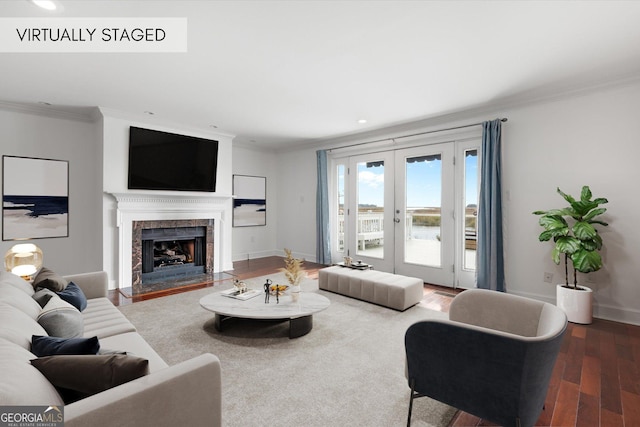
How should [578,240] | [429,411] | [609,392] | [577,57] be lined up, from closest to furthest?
[429,411], [609,392], [577,57], [578,240]

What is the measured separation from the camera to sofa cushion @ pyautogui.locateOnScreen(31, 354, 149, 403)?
3.80 feet

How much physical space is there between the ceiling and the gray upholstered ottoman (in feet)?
7.71

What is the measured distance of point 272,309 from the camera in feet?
9.66

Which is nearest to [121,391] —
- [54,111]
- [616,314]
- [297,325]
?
[297,325]

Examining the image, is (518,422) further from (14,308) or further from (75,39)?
(75,39)

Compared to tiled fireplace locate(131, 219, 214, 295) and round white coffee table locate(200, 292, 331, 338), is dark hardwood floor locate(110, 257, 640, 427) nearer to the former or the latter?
round white coffee table locate(200, 292, 331, 338)

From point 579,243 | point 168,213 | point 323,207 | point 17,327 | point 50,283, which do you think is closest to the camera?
point 17,327

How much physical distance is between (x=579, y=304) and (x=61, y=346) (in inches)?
174

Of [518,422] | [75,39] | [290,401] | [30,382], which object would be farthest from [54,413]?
[75,39]

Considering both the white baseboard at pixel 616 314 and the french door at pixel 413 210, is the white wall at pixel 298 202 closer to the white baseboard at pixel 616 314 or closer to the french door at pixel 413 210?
the french door at pixel 413 210

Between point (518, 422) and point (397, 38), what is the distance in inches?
106

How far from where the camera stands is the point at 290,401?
6.55 feet

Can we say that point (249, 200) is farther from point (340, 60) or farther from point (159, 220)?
point (340, 60)

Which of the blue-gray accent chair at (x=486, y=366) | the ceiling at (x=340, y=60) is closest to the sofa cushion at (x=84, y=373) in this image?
the blue-gray accent chair at (x=486, y=366)
